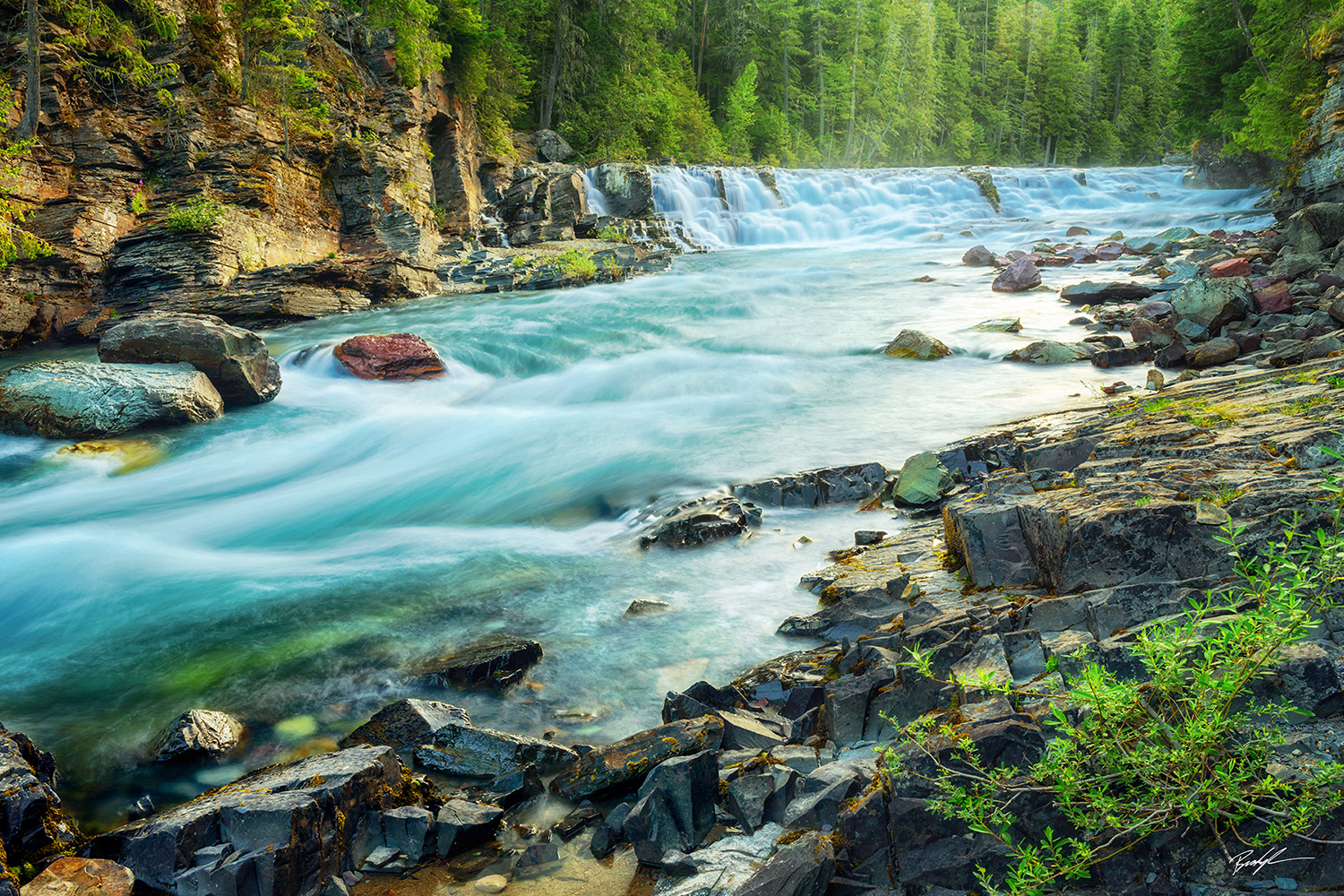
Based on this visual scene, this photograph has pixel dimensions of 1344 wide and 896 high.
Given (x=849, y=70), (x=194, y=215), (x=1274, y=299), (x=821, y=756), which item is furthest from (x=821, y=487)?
(x=849, y=70)

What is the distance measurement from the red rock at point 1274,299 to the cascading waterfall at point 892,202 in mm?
16722

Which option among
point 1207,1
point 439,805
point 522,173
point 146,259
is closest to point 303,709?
point 439,805

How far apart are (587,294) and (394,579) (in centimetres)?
1227

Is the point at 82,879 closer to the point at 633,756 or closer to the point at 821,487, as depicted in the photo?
the point at 633,756

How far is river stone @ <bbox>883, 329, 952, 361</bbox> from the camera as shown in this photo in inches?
434

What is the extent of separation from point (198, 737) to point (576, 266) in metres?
16.5

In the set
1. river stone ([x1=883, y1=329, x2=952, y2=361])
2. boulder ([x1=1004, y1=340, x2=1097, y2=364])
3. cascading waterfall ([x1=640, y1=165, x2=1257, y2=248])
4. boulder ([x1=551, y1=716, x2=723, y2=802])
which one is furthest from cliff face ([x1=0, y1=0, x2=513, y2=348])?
boulder ([x1=551, y1=716, x2=723, y2=802])

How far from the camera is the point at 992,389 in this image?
30.3 ft

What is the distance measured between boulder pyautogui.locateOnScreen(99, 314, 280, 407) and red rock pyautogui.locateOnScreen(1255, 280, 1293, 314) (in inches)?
513

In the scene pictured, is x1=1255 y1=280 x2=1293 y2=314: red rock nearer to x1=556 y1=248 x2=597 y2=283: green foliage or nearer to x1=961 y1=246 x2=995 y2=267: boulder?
x1=961 y1=246 x2=995 y2=267: boulder

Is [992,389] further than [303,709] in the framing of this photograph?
Yes

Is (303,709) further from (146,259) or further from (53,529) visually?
(146,259)

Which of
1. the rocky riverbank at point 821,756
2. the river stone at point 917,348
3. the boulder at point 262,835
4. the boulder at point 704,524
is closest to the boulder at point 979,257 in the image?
the river stone at point 917,348

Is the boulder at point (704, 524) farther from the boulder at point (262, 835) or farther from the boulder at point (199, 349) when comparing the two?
the boulder at point (199, 349)
